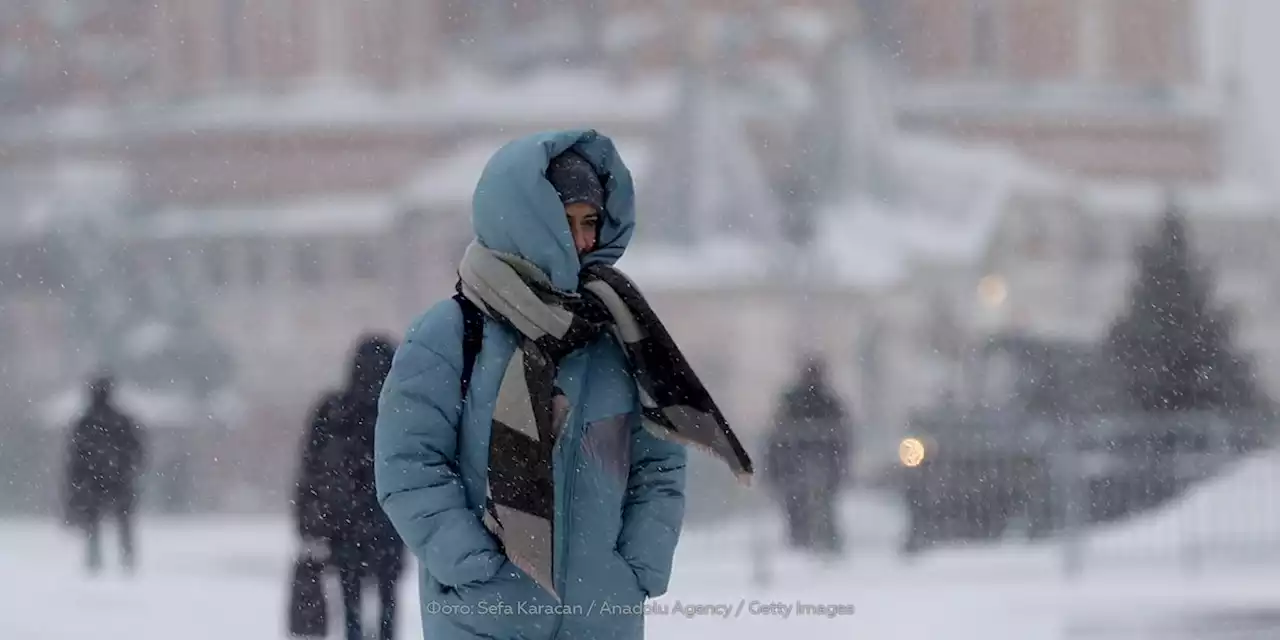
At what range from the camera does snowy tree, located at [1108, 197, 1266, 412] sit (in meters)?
17.1

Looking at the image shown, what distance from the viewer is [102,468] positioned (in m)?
11.3

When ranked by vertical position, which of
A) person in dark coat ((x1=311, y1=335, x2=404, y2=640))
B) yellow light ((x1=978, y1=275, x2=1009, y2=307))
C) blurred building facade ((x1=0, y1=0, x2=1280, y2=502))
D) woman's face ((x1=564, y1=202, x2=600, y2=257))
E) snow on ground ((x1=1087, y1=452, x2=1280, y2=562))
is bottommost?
snow on ground ((x1=1087, y1=452, x2=1280, y2=562))

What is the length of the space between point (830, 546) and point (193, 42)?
20069 mm

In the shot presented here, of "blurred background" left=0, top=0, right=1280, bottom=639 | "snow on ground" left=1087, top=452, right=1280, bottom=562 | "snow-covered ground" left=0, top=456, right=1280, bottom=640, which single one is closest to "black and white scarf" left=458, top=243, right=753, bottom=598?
"snow-covered ground" left=0, top=456, right=1280, bottom=640

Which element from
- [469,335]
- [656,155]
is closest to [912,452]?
[469,335]

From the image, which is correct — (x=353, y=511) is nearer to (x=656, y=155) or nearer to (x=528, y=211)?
(x=528, y=211)

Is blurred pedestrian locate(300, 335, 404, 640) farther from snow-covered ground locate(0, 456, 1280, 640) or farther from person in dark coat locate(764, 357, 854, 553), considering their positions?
person in dark coat locate(764, 357, 854, 553)

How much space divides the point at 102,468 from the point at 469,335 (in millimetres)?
9668

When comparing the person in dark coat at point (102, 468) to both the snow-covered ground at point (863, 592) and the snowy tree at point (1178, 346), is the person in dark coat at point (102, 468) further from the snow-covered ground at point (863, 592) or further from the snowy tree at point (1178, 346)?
the snowy tree at point (1178, 346)

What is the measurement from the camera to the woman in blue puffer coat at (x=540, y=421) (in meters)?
2.35

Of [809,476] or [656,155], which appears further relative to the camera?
[656,155]

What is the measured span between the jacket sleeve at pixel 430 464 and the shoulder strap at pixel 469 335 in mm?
19

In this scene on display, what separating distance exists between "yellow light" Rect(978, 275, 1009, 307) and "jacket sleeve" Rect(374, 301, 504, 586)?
915 inches

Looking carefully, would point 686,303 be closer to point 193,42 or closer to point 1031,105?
point 1031,105
